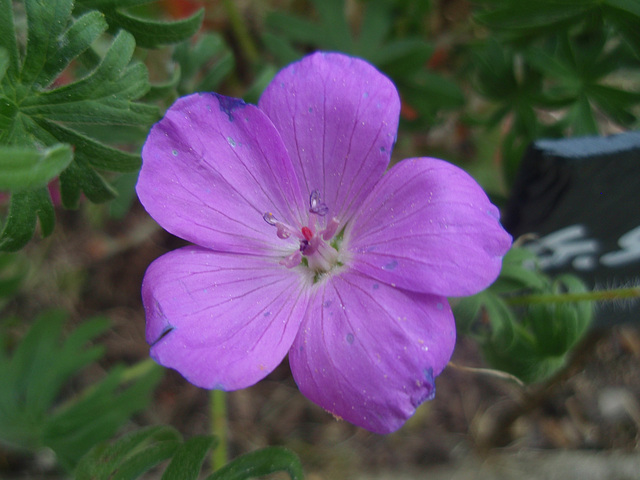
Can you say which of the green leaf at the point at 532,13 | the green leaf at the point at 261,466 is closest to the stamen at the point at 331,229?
the green leaf at the point at 261,466

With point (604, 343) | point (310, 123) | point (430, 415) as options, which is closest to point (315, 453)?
point (430, 415)

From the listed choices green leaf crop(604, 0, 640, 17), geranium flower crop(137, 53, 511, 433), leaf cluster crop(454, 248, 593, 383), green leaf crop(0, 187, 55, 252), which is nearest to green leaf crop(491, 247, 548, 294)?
leaf cluster crop(454, 248, 593, 383)

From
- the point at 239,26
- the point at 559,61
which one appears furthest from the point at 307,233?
the point at 239,26

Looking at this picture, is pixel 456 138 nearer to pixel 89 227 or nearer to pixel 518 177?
pixel 518 177

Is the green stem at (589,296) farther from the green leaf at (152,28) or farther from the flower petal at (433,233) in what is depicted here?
the green leaf at (152,28)

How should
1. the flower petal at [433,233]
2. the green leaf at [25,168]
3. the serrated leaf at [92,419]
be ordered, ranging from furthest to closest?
the serrated leaf at [92,419], the flower petal at [433,233], the green leaf at [25,168]

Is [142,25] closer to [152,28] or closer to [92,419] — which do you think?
[152,28]

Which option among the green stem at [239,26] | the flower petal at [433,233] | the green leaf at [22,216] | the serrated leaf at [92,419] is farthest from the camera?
the green stem at [239,26]
